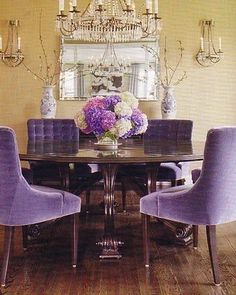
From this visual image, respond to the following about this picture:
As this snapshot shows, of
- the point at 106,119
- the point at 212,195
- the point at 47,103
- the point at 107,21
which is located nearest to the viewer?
the point at 212,195

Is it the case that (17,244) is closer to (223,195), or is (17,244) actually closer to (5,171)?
(5,171)

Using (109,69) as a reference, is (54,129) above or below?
below

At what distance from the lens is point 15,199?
104 inches

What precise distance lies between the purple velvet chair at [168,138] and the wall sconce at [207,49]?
5.55 feet

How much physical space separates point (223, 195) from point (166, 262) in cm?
68

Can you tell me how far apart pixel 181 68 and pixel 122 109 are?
2.91 metres

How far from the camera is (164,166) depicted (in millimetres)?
4016

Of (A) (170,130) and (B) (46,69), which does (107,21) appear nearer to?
(A) (170,130)

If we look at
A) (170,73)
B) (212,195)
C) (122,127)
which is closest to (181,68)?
(170,73)

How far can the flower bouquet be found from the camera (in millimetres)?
3123

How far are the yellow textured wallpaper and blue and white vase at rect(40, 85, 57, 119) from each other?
0.33 metres

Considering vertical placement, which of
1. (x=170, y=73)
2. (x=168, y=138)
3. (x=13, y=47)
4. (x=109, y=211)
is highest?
(x=13, y=47)

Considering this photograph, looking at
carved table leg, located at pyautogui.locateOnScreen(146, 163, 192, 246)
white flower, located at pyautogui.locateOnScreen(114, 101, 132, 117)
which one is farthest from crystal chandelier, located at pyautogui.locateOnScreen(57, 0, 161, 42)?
carved table leg, located at pyautogui.locateOnScreen(146, 163, 192, 246)

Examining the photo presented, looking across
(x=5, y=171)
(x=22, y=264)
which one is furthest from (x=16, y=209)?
(x=22, y=264)
